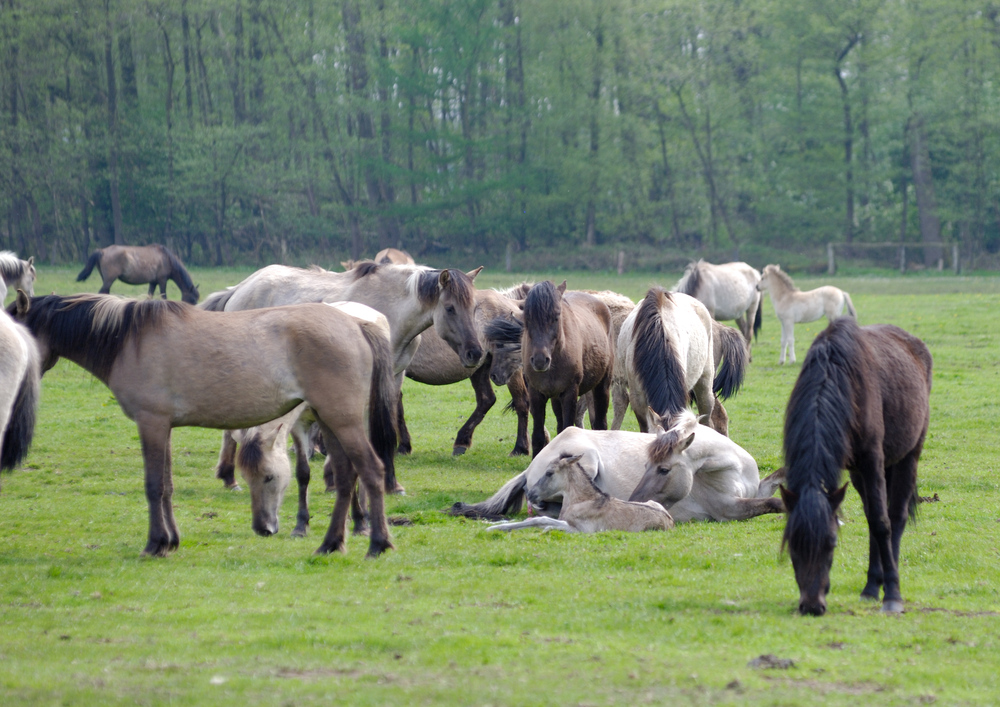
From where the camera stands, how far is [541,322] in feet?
29.3

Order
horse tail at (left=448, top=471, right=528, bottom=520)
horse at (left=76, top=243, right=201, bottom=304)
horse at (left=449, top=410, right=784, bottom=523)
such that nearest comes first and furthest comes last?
horse at (left=449, top=410, right=784, bottom=523)
horse tail at (left=448, top=471, right=528, bottom=520)
horse at (left=76, top=243, right=201, bottom=304)

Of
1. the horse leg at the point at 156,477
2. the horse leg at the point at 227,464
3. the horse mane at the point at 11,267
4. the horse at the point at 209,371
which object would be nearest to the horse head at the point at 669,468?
the horse at the point at 209,371

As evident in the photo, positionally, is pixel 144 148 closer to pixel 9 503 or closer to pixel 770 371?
pixel 770 371

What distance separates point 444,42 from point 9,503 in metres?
46.7

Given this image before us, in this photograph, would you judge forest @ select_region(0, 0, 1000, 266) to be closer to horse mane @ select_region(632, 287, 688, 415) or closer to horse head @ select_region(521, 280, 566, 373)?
horse head @ select_region(521, 280, 566, 373)

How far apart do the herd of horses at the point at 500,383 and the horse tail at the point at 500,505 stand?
0.02 metres

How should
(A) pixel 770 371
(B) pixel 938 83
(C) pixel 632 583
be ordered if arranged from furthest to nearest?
→ (B) pixel 938 83, (A) pixel 770 371, (C) pixel 632 583

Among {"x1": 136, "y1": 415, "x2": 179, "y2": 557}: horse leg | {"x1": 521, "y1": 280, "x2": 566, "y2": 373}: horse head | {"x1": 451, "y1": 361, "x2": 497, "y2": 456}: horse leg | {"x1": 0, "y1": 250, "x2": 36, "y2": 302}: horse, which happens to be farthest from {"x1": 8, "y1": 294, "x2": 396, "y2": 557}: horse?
{"x1": 0, "y1": 250, "x2": 36, "y2": 302}: horse

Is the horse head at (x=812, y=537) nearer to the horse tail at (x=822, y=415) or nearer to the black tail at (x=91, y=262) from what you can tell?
the horse tail at (x=822, y=415)

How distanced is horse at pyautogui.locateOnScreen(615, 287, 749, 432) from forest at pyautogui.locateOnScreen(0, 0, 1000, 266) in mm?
39320

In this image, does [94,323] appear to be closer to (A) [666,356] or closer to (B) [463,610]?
(B) [463,610]

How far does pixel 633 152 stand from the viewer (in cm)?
5231

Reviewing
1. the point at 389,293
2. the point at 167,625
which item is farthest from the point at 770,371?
the point at 167,625

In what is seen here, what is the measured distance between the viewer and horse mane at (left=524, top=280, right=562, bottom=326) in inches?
351
